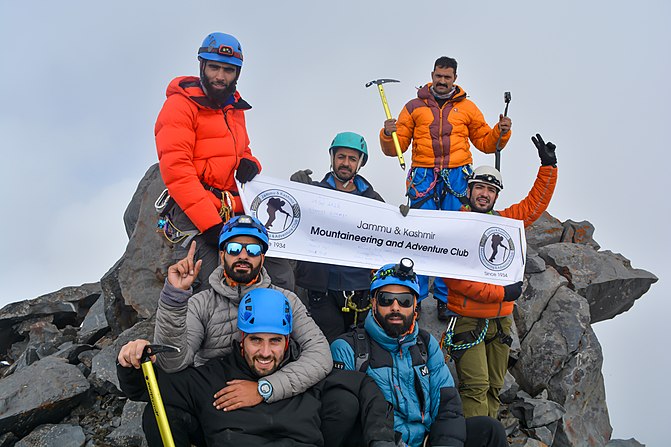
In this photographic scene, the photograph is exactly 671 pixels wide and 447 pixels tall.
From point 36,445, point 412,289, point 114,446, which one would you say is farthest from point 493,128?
point 36,445

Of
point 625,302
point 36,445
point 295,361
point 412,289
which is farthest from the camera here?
point 625,302

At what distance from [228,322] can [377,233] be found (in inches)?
141

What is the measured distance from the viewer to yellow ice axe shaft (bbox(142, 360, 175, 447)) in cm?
532

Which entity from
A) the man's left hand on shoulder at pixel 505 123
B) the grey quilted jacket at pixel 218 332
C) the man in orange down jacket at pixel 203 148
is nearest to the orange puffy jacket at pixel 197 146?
the man in orange down jacket at pixel 203 148

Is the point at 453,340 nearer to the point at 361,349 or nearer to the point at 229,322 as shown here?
the point at 361,349

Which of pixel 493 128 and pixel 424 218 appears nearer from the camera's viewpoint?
pixel 424 218

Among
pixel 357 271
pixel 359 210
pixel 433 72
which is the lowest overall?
pixel 357 271

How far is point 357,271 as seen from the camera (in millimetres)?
9266

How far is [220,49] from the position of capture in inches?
290

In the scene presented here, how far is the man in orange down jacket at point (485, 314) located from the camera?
866cm

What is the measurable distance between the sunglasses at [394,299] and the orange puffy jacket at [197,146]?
2.37m

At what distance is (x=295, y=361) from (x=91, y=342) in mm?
8551

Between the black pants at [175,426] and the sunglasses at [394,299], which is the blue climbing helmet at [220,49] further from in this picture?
the black pants at [175,426]

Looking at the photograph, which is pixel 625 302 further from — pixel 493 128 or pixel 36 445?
pixel 36 445
